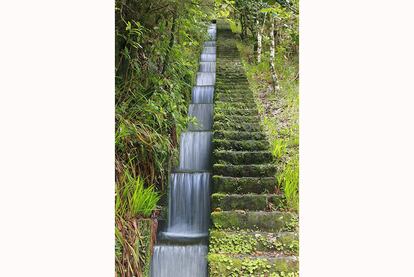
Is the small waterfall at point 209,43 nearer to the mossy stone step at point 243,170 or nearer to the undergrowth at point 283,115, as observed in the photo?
the undergrowth at point 283,115

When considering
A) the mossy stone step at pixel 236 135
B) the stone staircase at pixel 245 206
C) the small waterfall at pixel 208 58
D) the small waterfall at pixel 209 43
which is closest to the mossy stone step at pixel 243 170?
the stone staircase at pixel 245 206

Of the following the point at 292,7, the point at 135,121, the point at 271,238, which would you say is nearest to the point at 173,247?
the point at 271,238

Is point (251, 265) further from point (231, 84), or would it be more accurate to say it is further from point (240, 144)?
point (231, 84)

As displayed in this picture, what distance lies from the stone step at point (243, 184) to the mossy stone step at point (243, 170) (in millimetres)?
85

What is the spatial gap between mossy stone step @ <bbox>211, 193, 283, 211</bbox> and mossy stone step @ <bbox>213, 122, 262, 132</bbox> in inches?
36.7

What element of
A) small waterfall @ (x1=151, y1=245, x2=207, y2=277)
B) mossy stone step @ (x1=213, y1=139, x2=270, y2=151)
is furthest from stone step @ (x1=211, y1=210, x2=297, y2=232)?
mossy stone step @ (x1=213, y1=139, x2=270, y2=151)

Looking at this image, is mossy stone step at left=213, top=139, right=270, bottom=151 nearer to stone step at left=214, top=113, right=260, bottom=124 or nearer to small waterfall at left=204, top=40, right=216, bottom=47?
stone step at left=214, top=113, right=260, bottom=124

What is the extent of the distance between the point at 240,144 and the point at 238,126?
0.30 meters

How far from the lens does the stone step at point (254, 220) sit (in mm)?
2916

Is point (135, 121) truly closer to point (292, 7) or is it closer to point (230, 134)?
point (230, 134)

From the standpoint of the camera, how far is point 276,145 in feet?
11.3

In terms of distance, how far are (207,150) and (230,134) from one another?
315 millimetres
